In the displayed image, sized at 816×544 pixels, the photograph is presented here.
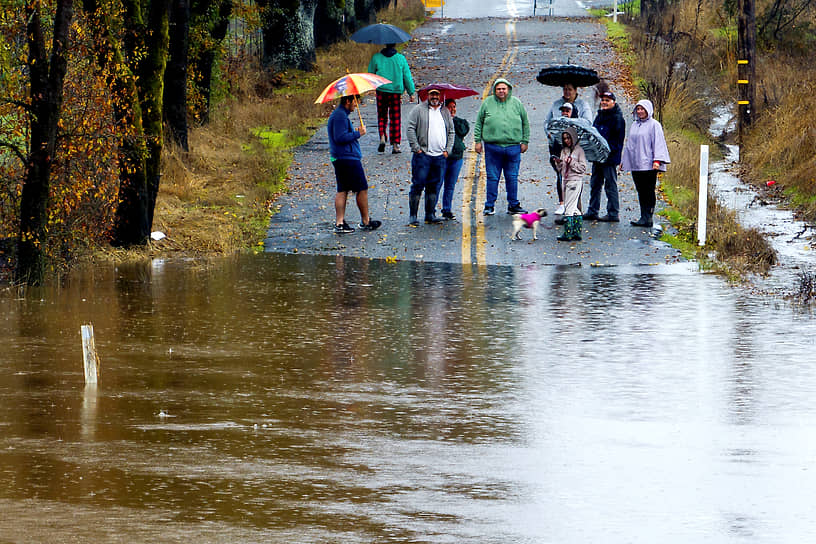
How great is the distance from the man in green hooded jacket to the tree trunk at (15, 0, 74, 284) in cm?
590

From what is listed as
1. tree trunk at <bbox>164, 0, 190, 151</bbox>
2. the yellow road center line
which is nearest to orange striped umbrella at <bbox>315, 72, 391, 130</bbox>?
the yellow road center line

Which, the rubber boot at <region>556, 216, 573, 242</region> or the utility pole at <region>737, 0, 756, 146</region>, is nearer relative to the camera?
the rubber boot at <region>556, 216, 573, 242</region>

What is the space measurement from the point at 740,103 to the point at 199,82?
34.4ft

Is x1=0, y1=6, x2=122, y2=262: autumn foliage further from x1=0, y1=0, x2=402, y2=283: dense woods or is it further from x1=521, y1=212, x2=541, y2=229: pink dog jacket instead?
x1=521, y1=212, x2=541, y2=229: pink dog jacket

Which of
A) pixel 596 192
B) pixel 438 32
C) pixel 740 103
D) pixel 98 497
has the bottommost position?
pixel 98 497

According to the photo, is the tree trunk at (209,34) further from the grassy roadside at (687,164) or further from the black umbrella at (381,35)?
the grassy roadside at (687,164)

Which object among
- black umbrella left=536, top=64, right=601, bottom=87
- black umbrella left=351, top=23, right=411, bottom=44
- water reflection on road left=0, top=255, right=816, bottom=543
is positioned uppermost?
black umbrella left=351, top=23, right=411, bottom=44

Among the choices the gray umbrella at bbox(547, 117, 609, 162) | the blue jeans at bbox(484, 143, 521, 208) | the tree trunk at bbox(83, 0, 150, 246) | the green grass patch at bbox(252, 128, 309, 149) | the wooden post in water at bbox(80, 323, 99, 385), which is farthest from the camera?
the green grass patch at bbox(252, 128, 309, 149)

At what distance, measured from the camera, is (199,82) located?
25.3m

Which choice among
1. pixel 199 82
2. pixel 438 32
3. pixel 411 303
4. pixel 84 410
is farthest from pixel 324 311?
pixel 438 32

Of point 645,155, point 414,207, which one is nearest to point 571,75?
point 645,155

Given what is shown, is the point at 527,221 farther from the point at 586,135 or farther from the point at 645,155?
the point at 645,155

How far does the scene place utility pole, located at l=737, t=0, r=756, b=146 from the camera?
2472cm

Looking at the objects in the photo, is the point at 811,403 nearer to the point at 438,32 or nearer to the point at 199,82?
the point at 199,82
